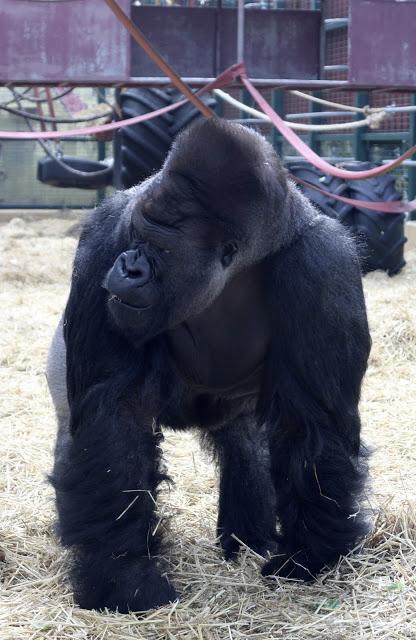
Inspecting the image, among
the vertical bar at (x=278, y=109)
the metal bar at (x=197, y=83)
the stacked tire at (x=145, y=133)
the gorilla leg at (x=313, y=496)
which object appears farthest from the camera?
the vertical bar at (x=278, y=109)

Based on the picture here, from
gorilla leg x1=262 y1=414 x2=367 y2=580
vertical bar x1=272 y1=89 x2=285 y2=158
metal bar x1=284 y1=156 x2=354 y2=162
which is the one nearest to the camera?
gorilla leg x1=262 y1=414 x2=367 y2=580

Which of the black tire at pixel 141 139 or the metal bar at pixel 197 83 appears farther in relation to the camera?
the black tire at pixel 141 139

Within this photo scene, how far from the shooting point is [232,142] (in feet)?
6.84

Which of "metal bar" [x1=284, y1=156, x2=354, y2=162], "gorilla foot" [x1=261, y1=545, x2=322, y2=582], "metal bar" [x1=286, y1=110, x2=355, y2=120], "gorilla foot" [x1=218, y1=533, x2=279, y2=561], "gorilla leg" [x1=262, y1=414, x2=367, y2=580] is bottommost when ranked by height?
"gorilla foot" [x1=218, y1=533, x2=279, y2=561]

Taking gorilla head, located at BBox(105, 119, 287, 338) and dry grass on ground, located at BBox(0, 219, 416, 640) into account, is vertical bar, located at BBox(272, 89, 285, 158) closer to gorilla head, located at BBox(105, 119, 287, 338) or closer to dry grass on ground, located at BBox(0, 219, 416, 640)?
dry grass on ground, located at BBox(0, 219, 416, 640)

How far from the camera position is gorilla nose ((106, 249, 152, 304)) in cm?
202

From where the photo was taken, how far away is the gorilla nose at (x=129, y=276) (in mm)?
2018

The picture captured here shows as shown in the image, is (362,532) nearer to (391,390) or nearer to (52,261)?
(391,390)

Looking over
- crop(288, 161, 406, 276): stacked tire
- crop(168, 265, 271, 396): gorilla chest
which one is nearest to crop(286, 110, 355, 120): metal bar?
crop(288, 161, 406, 276): stacked tire

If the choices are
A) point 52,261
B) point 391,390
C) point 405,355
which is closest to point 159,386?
point 391,390

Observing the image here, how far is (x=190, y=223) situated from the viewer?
6.92ft

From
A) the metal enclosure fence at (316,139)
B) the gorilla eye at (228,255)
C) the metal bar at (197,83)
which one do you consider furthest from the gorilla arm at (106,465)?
the metal enclosure fence at (316,139)

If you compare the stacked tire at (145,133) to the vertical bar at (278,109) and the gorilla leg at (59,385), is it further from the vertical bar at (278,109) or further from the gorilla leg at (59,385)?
the gorilla leg at (59,385)

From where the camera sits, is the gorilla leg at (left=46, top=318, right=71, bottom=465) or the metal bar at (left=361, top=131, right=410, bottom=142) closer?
the gorilla leg at (left=46, top=318, right=71, bottom=465)
